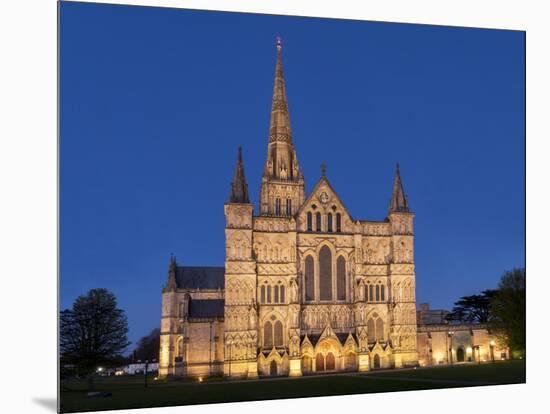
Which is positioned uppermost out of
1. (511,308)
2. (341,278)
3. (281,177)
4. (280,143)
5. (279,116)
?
(279,116)

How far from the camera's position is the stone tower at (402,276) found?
3369 cm

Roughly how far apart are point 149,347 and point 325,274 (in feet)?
33.6

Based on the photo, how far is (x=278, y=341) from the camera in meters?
32.2

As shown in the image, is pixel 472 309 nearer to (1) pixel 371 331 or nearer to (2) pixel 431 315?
(2) pixel 431 315

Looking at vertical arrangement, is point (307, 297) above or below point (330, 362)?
above

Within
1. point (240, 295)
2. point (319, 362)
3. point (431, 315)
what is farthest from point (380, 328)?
point (431, 315)

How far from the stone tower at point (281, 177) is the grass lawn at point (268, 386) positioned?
12.3 meters

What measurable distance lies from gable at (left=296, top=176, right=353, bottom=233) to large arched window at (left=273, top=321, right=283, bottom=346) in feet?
15.5

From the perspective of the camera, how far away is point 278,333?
1267 inches

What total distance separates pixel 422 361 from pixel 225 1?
70.0 ft

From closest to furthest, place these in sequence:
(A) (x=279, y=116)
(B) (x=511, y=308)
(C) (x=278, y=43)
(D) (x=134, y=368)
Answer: (C) (x=278, y=43), (B) (x=511, y=308), (D) (x=134, y=368), (A) (x=279, y=116)

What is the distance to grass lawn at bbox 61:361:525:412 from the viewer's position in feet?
72.1

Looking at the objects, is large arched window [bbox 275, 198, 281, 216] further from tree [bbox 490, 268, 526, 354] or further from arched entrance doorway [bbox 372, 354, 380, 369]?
tree [bbox 490, 268, 526, 354]

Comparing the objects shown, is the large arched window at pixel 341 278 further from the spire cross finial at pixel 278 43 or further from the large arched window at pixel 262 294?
the spire cross finial at pixel 278 43
